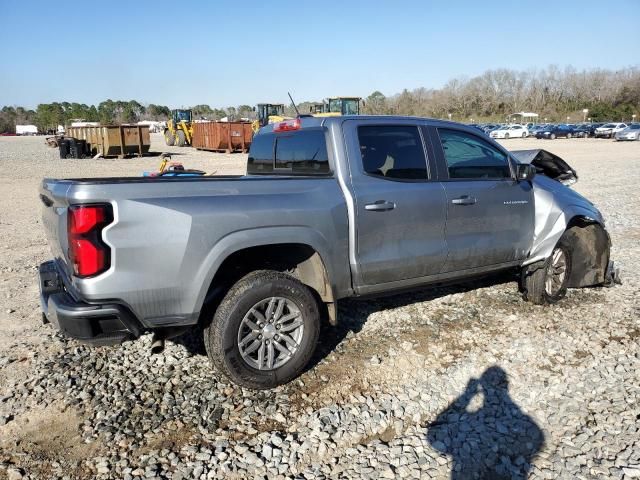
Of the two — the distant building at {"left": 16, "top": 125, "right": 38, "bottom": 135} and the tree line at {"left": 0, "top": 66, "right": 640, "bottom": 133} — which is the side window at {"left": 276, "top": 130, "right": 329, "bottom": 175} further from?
→ the distant building at {"left": 16, "top": 125, "right": 38, "bottom": 135}

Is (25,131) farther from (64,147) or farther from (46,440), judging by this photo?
(46,440)

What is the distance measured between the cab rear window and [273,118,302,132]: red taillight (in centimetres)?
4

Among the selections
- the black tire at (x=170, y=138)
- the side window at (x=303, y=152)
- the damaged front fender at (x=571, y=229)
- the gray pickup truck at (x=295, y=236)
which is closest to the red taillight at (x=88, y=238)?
the gray pickup truck at (x=295, y=236)

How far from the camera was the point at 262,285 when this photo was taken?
345 centimetres

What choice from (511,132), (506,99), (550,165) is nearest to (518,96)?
(506,99)

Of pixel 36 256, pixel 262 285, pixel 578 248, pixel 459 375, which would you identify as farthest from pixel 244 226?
pixel 36 256

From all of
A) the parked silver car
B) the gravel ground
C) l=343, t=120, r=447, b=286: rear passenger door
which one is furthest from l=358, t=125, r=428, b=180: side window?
the parked silver car

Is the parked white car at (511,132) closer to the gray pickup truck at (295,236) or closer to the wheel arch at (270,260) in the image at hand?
the gray pickup truck at (295,236)

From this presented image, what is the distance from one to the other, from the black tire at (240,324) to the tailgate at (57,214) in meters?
1.07

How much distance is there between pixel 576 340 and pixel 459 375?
51.4 inches

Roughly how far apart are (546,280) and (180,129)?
35.3 metres

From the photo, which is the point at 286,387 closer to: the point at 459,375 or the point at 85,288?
the point at 459,375

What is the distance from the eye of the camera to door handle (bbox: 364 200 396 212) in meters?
3.84

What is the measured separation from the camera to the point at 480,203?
4.50 metres
